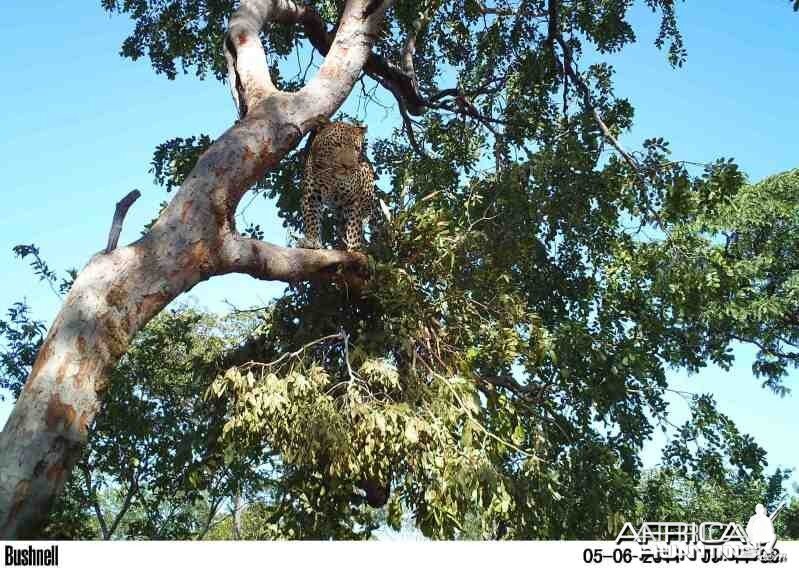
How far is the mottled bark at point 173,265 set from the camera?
12.2ft

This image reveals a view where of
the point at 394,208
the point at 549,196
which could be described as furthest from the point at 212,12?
the point at 549,196

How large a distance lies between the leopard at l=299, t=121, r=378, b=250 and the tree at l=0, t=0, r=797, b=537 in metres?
0.41

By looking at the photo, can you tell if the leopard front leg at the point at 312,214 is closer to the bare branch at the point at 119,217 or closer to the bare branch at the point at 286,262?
the bare branch at the point at 286,262

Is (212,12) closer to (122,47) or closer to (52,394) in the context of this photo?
(122,47)

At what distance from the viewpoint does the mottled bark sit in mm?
3709

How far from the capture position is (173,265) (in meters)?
4.46

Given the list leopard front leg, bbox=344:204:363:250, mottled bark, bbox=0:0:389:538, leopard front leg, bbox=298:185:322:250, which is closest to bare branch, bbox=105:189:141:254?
mottled bark, bbox=0:0:389:538

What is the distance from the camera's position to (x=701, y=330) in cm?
1116

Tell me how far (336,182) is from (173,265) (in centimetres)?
233

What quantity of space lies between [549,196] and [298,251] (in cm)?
230
